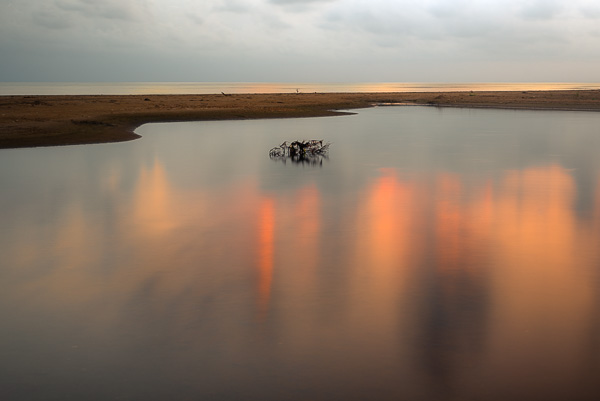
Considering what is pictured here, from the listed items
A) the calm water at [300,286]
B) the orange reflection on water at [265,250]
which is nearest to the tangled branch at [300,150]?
the calm water at [300,286]

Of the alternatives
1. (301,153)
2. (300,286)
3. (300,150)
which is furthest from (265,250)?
(300,150)

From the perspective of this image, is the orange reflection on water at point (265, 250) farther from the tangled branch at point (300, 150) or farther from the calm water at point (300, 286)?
the tangled branch at point (300, 150)

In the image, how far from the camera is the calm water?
1006cm

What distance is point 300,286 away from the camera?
47.5ft

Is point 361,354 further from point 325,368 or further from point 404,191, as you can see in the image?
point 404,191

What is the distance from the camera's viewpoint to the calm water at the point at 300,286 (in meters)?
10.1

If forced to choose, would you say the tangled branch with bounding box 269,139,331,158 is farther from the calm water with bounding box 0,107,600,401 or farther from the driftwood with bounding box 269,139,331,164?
the calm water with bounding box 0,107,600,401

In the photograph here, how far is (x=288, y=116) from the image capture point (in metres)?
79.3

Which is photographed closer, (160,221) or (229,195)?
(160,221)

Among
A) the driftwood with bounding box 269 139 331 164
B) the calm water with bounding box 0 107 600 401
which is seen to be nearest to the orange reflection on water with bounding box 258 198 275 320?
the calm water with bounding box 0 107 600 401

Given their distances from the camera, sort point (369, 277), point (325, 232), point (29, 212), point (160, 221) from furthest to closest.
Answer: point (29, 212)
point (160, 221)
point (325, 232)
point (369, 277)

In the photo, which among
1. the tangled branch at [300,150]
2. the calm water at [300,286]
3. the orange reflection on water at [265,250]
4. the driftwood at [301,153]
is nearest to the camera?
the calm water at [300,286]

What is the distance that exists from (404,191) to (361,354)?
17399 mm

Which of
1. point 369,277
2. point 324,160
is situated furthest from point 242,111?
point 369,277
